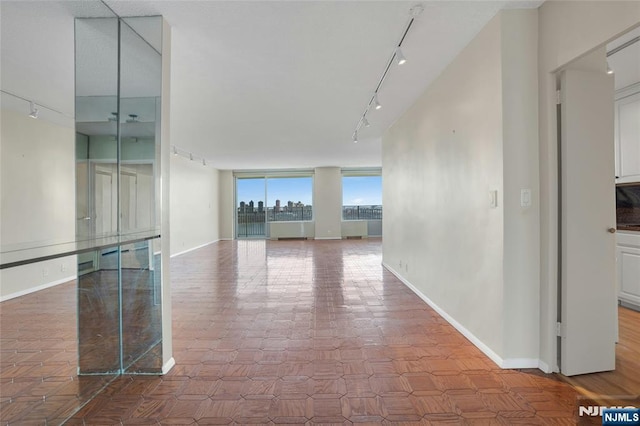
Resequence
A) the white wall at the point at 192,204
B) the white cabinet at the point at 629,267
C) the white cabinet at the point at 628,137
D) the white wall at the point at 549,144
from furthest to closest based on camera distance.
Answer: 1. the white wall at the point at 192,204
2. the white cabinet at the point at 628,137
3. the white cabinet at the point at 629,267
4. the white wall at the point at 549,144

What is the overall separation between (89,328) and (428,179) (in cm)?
360

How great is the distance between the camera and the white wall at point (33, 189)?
11.0 feet

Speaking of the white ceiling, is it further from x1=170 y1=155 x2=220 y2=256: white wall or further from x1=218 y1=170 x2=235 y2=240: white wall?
x1=218 y1=170 x2=235 y2=240: white wall

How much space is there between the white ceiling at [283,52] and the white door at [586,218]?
0.81 metres

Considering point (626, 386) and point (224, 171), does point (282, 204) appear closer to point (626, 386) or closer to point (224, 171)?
point (224, 171)

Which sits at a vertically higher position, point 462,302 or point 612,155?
point 612,155

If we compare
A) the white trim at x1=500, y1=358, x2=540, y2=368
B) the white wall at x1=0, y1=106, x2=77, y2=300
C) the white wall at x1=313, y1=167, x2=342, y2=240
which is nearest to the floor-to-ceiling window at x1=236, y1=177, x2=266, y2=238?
the white wall at x1=313, y1=167, x2=342, y2=240

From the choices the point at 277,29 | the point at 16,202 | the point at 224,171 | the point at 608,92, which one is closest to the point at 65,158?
the point at 16,202

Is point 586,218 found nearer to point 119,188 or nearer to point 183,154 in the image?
point 119,188

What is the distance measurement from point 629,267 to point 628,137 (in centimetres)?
150

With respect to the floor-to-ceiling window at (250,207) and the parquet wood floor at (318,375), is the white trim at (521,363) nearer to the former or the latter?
the parquet wood floor at (318,375)

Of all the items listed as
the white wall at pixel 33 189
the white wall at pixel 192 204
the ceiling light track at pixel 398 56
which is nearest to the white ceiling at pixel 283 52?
the ceiling light track at pixel 398 56

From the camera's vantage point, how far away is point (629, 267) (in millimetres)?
3279

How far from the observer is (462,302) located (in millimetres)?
2803
